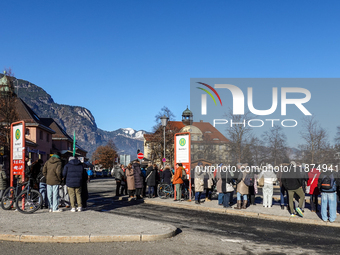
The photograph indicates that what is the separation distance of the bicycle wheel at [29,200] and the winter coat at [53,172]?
573mm

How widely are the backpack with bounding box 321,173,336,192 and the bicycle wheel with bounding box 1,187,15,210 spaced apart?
10512mm

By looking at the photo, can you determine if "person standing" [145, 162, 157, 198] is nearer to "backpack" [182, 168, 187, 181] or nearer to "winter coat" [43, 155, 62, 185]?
"backpack" [182, 168, 187, 181]

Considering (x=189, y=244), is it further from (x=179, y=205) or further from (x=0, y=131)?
(x=0, y=131)

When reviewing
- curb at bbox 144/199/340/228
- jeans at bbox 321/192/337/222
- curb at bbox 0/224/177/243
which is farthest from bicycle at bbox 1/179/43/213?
jeans at bbox 321/192/337/222

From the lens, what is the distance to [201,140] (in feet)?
104

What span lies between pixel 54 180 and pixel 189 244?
20.0 feet

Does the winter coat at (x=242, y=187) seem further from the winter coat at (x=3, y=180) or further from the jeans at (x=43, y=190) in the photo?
the winter coat at (x=3, y=180)

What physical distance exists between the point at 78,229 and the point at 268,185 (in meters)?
8.58

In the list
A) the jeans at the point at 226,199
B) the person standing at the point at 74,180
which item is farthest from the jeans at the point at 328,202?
the person standing at the point at 74,180

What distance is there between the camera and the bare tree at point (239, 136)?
61.6ft

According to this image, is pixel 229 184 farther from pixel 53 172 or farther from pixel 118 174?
pixel 118 174

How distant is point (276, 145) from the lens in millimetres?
19281

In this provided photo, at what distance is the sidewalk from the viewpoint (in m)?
7.68

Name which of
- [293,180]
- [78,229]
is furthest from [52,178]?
[293,180]
